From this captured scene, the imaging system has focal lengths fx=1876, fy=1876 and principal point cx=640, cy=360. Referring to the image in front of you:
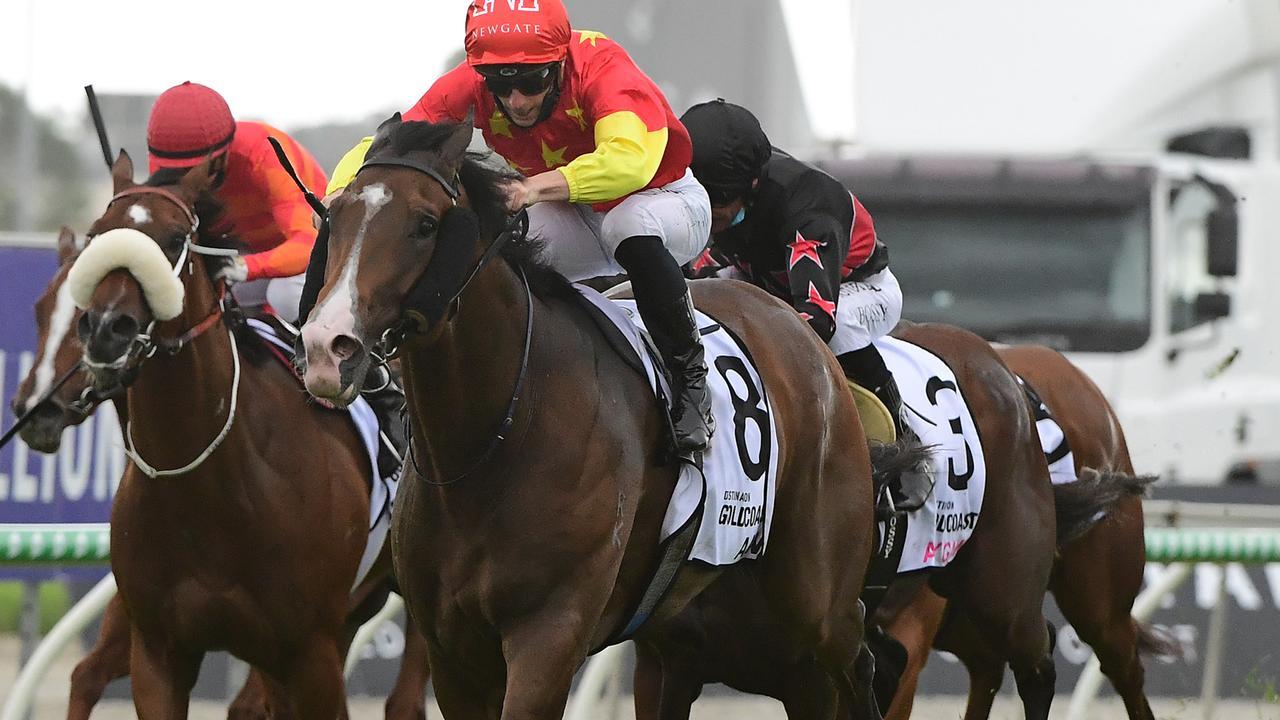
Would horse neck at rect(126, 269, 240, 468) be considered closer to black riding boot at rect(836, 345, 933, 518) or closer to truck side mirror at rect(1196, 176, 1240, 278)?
black riding boot at rect(836, 345, 933, 518)

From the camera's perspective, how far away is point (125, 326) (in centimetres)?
464

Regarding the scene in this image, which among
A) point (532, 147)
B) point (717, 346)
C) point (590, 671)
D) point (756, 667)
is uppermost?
point (532, 147)

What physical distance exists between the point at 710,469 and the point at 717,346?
423 mm

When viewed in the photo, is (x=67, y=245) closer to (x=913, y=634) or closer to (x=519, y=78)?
(x=519, y=78)

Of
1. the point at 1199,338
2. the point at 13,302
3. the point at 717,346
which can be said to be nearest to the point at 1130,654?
the point at 717,346

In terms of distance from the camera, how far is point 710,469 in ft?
14.5

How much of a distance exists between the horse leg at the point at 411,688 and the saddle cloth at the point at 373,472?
2.10 feet

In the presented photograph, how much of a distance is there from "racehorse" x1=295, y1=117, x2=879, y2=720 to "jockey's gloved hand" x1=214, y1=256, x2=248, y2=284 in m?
1.19

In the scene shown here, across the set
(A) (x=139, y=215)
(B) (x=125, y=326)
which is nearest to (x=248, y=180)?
(A) (x=139, y=215)

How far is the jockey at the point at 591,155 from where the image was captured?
13.4 ft

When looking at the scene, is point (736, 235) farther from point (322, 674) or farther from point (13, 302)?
point (13, 302)

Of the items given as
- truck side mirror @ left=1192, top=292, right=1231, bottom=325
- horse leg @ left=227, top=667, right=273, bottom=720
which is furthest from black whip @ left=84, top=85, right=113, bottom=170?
truck side mirror @ left=1192, top=292, right=1231, bottom=325

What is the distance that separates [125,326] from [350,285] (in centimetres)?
133

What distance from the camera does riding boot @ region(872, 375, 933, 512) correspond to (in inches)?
220
